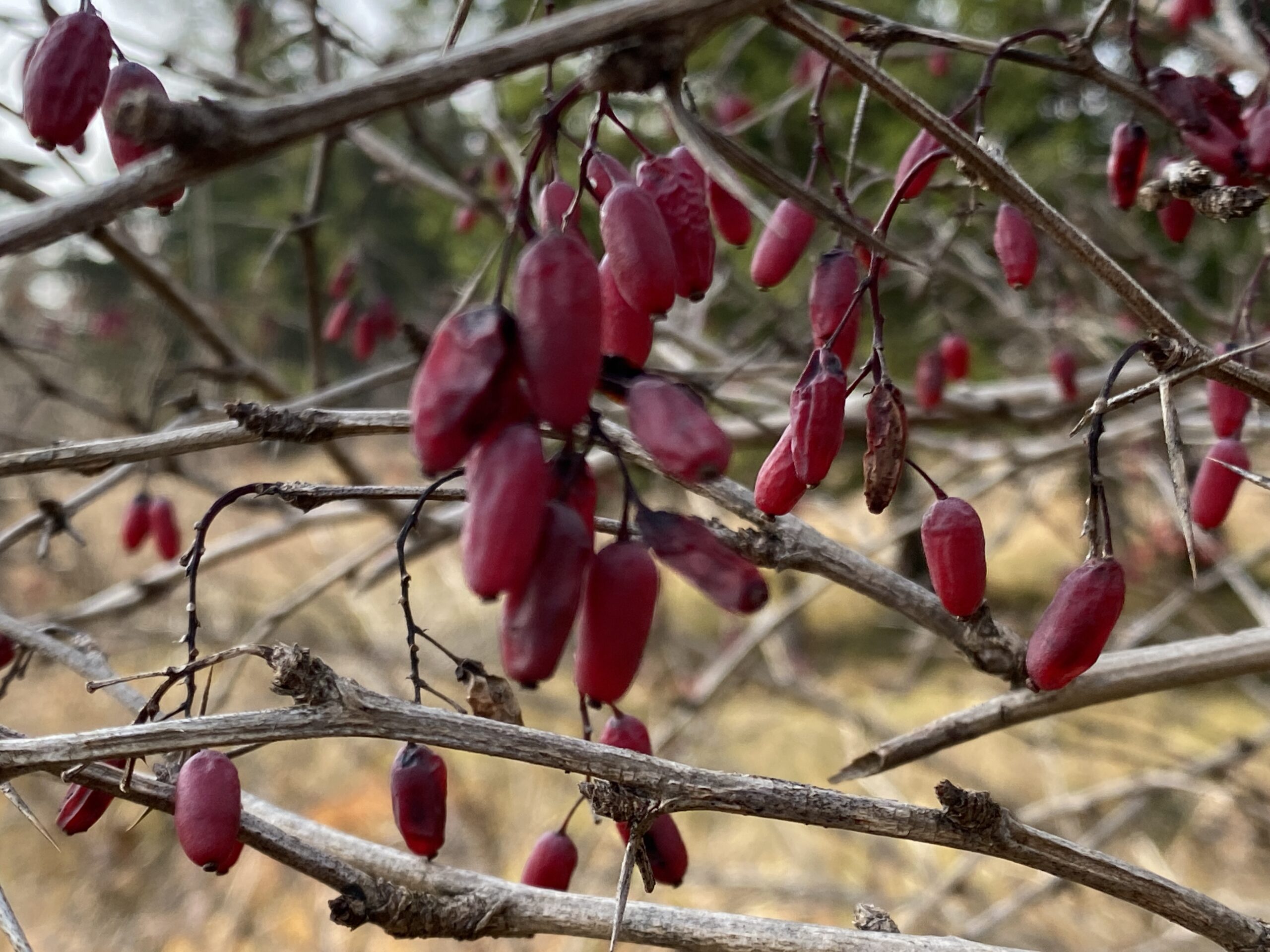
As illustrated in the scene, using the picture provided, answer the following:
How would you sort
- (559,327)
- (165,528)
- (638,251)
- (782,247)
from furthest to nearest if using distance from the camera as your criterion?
(165,528), (782,247), (638,251), (559,327)

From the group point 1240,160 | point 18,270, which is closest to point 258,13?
point 18,270


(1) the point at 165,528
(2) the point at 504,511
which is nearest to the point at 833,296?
(2) the point at 504,511

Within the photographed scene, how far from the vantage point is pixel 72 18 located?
91cm

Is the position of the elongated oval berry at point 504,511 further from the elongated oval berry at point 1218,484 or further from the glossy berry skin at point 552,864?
the elongated oval berry at point 1218,484

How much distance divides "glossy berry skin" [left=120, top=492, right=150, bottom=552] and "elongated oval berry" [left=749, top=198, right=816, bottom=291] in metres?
2.10

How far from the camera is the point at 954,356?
2.62m

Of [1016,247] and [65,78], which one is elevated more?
[1016,247]

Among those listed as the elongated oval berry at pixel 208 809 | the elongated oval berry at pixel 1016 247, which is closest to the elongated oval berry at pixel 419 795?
the elongated oval berry at pixel 208 809

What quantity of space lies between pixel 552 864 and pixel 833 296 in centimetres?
83

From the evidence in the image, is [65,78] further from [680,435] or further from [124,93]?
[680,435]

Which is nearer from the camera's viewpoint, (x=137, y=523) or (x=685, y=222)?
(x=685, y=222)

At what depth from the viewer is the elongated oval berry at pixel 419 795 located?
3.45ft

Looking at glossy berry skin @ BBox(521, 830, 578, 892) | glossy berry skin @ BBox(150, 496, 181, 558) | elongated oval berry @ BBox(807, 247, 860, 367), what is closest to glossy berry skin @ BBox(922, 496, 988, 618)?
elongated oval berry @ BBox(807, 247, 860, 367)

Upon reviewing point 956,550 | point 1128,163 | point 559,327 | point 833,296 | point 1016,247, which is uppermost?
point 1128,163
